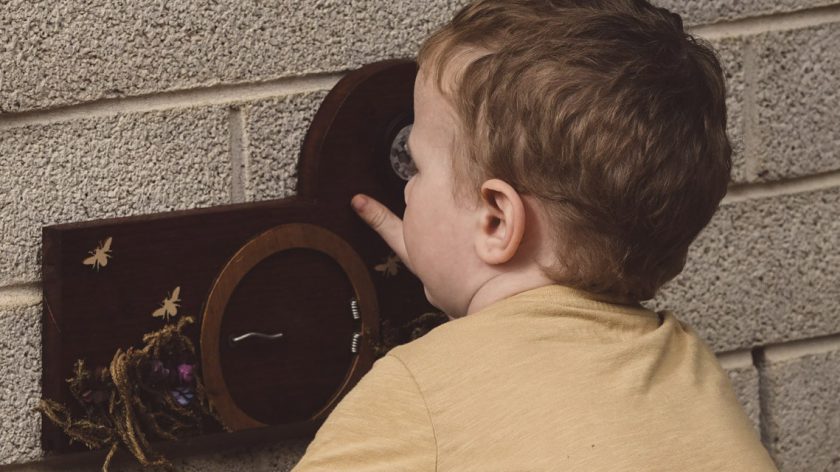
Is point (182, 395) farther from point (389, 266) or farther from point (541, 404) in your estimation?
point (541, 404)

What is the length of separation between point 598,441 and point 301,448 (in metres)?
0.68

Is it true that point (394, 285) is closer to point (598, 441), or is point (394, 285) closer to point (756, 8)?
point (598, 441)

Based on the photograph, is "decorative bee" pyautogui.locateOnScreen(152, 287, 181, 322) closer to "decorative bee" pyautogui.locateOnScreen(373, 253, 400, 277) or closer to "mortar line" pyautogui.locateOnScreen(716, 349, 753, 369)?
"decorative bee" pyautogui.locateOnScreen(373, 253, 400, 277)

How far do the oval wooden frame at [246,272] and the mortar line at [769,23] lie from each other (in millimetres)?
685

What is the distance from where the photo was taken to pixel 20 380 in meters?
1.69

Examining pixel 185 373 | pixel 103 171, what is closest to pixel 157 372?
pixel 185 373

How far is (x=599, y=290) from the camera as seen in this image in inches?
58.6

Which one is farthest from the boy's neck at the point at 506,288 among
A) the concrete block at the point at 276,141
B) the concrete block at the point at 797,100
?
the concrete block at the point at 797,100

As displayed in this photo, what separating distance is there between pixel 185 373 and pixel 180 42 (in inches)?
17.7

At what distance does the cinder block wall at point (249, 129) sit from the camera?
168 centimetres

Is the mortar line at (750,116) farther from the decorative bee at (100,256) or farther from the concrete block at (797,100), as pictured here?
the decorative bee at (100,256)

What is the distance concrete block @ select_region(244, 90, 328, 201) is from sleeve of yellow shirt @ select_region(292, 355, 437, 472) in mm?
458

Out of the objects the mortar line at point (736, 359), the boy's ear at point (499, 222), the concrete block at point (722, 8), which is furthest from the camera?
the mortar line at point (736, 359)

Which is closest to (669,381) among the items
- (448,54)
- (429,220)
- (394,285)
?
(429,220)
